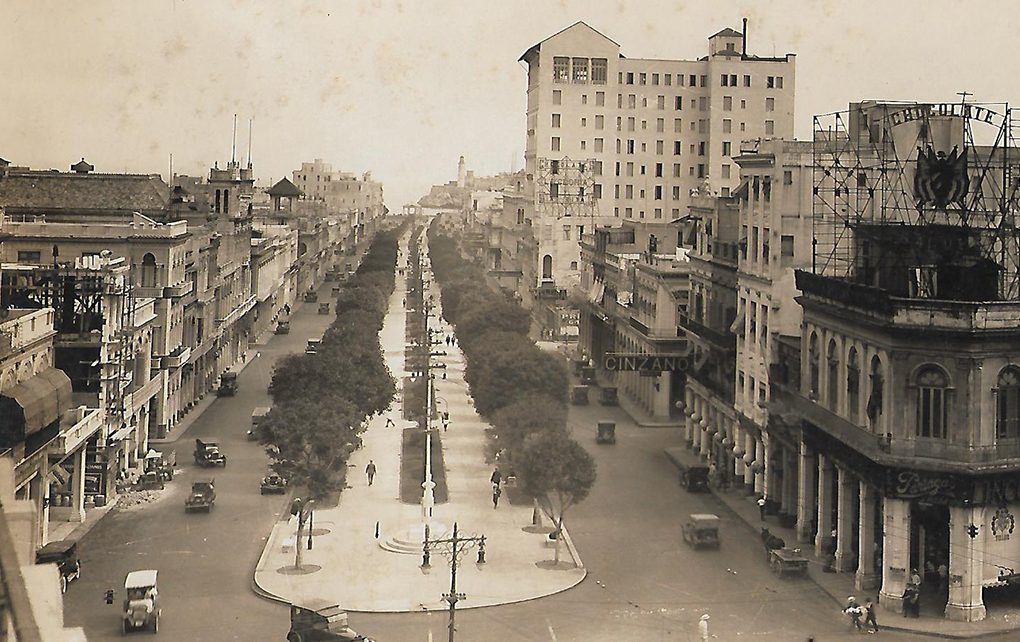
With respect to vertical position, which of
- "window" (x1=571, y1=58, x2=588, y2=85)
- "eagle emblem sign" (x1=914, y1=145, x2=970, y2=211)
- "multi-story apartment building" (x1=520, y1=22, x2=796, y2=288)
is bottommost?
"eagle emblem sign" (x1=914, y1=145, x2=970, y2=211)

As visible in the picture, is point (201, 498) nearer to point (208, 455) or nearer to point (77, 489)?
point (77, 489)

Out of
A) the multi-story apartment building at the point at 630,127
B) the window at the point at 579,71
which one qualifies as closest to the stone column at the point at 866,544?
the multi-story apartment building at the point at 630,127

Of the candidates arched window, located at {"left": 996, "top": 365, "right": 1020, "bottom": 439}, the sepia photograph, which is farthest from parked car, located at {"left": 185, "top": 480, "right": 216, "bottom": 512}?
arched window, located at {"left": 996, "top": 365, "right": 1020, "bottom": 439}

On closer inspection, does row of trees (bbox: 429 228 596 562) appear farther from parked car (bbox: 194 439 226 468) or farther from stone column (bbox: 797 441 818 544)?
parked car (bbox: 194 439 226 468)

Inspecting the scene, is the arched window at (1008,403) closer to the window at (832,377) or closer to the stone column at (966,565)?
the stone column at (966,565)

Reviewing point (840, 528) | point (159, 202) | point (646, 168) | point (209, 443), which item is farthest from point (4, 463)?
point (646, 168)
